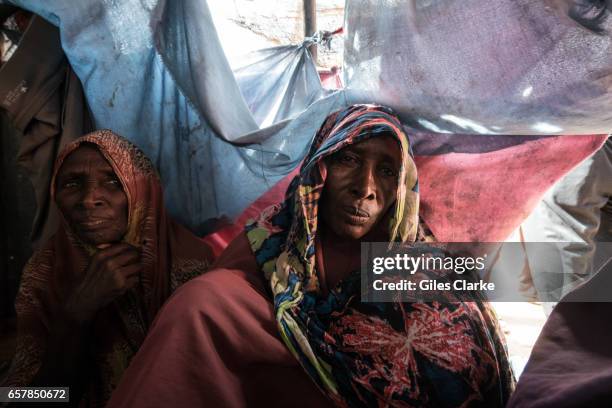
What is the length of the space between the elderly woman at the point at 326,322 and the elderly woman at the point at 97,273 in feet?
1.14

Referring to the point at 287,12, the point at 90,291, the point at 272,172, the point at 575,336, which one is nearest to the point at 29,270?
the point at 90,291

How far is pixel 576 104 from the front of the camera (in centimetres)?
135

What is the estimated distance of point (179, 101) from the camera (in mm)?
1893

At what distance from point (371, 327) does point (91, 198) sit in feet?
3.39

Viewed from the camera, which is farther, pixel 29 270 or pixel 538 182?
pixel 538 182

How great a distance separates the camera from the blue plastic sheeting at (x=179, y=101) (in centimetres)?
173

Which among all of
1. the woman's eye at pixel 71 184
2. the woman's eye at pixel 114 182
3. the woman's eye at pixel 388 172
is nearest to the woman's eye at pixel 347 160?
the woman's eye at pixel 388 172

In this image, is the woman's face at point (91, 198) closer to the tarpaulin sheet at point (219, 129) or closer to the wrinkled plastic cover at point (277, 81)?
the tarpaulin sheet at point (219, 129)

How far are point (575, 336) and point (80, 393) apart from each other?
1.44 metres

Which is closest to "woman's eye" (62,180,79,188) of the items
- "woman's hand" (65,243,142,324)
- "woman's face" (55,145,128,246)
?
"woman's face" (55,145,128,246)

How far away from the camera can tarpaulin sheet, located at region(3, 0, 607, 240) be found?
1700mm

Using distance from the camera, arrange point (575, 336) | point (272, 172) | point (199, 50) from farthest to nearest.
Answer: point (272, 172), point (199, 50), point (575, 336)

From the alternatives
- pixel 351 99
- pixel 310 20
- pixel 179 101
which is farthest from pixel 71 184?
pixel 310 20

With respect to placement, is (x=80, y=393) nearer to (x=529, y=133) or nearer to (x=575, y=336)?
(x=575, y=336)
